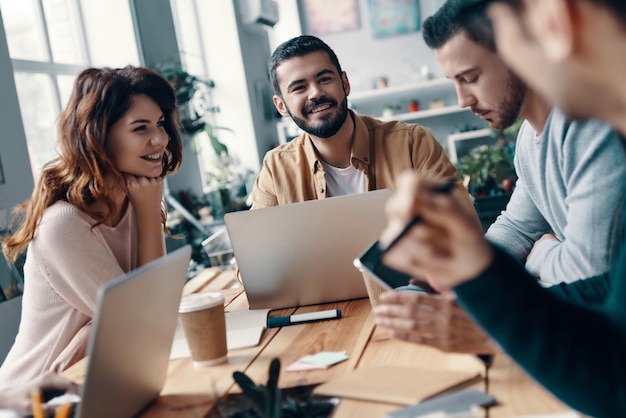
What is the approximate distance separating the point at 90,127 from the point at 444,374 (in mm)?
1306

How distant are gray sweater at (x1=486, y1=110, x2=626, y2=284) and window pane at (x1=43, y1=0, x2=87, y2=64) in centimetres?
332

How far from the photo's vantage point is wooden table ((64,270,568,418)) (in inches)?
43.6

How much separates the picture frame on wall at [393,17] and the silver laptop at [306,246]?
20.1 feet

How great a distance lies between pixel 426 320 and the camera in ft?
3.90

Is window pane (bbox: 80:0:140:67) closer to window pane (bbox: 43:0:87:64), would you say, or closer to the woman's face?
window pane (bbox: 43:0:87:64)

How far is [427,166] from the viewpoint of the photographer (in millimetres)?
2506

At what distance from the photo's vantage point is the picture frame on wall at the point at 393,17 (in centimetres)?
755

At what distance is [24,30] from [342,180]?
230 cm

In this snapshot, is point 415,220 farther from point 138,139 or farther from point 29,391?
point 138,139

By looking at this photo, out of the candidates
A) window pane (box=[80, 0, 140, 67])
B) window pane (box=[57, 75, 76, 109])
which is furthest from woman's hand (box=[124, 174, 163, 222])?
window pane (box=[80, 0, 140, 67])

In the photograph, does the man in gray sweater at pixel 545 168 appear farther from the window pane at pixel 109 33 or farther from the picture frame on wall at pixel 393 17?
the picture frame on wall at pixel 393 17

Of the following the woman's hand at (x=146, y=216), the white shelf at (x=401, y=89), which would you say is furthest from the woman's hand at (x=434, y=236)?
the white shelf at (x=401, y=89)

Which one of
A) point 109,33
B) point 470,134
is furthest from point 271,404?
point 470,134

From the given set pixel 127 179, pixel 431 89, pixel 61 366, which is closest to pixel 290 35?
pixel 431 89
